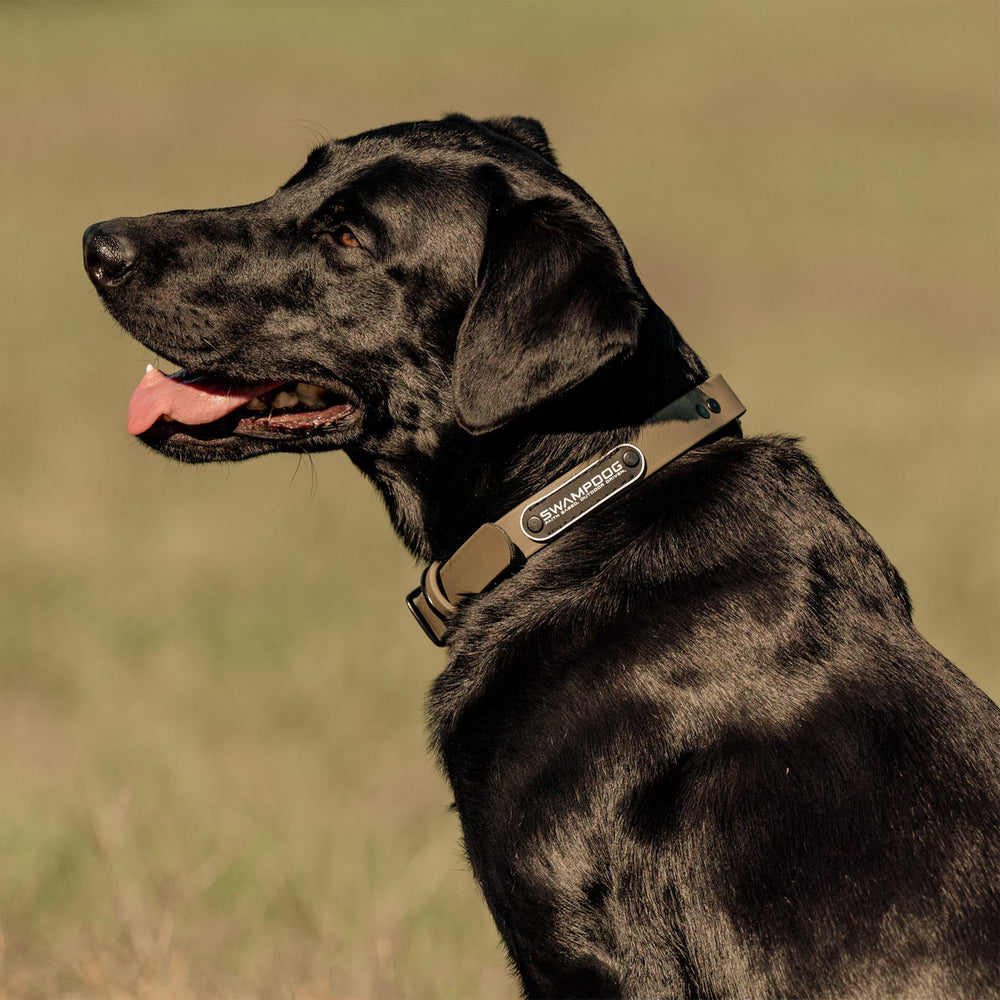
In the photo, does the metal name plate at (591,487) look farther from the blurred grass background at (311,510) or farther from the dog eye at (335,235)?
the blurred grass background at (311,510)

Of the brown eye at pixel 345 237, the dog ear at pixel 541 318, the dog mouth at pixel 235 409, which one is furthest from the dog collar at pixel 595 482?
the brown eye at pixel 345 237

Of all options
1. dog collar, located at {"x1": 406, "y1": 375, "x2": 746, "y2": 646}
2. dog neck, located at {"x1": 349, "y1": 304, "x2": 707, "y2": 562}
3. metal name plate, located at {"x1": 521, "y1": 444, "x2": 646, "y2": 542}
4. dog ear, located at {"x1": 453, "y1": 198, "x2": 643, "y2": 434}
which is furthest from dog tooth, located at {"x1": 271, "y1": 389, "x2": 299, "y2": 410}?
metal name plate, located at {"x1": 521, "y1": 444, "x2": 646, "y2": 542}

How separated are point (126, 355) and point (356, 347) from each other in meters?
9.76

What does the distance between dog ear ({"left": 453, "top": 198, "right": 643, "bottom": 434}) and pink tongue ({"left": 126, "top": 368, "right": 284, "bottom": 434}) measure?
653mm

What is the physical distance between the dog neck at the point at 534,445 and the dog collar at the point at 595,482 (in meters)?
0.09

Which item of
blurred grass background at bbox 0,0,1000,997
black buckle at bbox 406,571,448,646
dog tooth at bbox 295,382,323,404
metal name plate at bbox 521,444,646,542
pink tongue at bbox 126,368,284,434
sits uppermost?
pink tongue at bbox 126,368,284,434

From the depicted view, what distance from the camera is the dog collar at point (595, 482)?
3018mm

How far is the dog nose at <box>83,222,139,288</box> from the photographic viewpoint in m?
3.42

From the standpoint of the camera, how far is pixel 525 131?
165 inches

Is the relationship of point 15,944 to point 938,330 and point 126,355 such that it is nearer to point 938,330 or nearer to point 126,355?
point 126,355

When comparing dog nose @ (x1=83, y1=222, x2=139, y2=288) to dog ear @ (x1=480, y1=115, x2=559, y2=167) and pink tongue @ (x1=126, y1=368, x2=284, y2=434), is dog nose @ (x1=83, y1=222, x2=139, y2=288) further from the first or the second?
dog ear @ (x1=480, y1=115, x2=559, y2=167)

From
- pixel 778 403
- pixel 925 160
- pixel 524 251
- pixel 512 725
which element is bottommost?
pixel 925 160

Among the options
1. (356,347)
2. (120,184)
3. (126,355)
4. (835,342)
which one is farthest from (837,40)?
(356,347)

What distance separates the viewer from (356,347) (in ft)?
11.1
